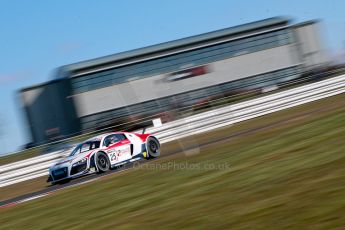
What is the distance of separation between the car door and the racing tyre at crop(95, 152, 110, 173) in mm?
150

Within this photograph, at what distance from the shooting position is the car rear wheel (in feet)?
56.0

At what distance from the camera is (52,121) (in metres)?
49.1

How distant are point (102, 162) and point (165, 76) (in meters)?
32.3

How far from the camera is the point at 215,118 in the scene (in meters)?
25.4

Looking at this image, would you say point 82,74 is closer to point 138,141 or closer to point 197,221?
point 138,141

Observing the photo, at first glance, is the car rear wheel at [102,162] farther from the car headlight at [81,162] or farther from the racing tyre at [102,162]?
the car headlight at [81,162]

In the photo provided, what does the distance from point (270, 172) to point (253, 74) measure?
4311 centimetres

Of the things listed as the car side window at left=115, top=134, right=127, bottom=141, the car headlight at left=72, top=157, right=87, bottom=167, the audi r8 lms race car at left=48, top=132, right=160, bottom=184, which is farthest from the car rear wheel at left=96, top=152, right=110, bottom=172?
the car side window at left=115, top=134, right=127, bottom=141

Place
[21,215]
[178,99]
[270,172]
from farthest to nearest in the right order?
1. [178,99]
2. [21,215]
3. [270,172]

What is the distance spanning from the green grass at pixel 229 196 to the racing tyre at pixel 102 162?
3.06 m

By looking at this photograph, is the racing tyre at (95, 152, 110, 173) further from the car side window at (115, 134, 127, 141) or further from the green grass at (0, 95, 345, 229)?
the green grass at (0, 95, 345, 229)

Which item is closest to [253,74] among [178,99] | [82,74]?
[178,99]

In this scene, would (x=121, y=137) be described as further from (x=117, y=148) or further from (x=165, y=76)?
(x=165, y=76)

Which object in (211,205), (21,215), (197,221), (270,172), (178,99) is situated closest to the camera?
(197,221)
